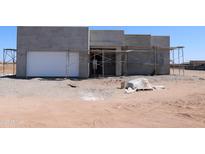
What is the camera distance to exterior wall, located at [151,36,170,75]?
29.3 meters

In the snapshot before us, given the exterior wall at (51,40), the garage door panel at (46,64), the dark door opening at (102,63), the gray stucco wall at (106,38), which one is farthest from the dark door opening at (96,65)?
the garage door panel at (46,64)

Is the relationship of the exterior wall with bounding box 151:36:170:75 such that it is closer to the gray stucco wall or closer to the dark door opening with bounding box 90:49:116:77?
the gray stucco wall

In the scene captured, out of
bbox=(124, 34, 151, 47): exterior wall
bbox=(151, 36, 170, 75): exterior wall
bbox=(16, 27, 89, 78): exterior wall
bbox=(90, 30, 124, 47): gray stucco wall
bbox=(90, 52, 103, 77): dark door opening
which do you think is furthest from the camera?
bbox=(151, 36, 170, 75): exterior wall

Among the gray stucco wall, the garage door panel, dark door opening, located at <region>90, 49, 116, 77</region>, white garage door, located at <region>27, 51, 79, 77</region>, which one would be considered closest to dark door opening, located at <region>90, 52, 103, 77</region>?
dark door opening, located at <region>90, 49, 116, 77</region>

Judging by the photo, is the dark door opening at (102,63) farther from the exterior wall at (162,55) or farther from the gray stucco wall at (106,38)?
the exterior wall at (162,55)

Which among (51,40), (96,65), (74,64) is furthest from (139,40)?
(51,40)

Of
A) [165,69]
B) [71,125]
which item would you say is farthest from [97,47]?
[71,125]

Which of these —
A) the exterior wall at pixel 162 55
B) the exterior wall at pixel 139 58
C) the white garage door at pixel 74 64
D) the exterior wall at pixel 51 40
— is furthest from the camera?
the exterior wall at pixel 162 55

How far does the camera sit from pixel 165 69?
96.8ft

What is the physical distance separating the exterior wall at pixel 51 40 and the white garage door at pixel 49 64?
44 centimetres

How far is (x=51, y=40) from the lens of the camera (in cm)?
2530

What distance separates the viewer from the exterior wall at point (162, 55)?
2931 cm

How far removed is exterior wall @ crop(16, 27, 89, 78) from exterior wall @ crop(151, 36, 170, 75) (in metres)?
7.70

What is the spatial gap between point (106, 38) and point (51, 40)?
520cm
